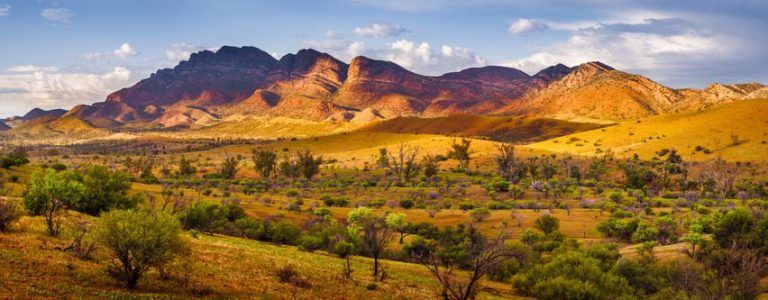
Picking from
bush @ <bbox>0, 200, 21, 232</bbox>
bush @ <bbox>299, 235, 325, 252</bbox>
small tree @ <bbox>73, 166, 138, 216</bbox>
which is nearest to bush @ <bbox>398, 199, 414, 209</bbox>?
bush @ <bbox>299, 235, 325, 252</bbox>

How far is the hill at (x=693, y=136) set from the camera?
388ft

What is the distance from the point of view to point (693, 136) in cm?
13238

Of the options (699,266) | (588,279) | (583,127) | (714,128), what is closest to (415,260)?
(588,279)

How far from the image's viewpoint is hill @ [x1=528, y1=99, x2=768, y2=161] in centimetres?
11825

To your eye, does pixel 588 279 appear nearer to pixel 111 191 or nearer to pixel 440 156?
pixel 111 191

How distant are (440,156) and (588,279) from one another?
350 ft

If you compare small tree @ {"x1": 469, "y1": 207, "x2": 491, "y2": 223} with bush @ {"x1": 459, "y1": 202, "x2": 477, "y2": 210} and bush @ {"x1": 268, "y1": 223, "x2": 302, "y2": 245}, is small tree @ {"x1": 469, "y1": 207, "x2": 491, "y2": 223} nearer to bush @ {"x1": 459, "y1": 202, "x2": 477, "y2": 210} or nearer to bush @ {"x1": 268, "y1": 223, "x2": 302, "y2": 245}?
bush @ {"x1": 459, "y1": 202, "x2": 477, "y2": 210}

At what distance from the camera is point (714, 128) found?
13288cm

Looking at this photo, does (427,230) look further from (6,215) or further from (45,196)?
(6,215)

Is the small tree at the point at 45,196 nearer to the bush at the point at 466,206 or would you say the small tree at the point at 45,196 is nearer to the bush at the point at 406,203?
the bush at the point at 406,203

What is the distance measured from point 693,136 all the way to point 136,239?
138148 mm

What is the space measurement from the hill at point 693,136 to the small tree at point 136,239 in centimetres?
11441

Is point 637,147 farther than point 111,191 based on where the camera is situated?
Yes

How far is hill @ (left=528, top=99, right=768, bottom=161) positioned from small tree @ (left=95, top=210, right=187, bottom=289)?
114m
